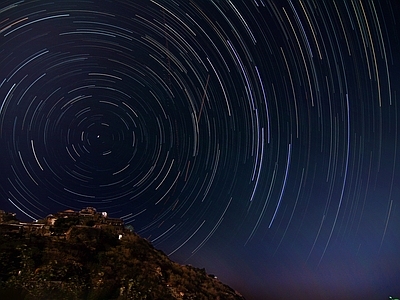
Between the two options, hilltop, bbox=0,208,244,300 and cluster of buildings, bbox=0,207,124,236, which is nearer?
hilltop, bbox=0,208,244,300

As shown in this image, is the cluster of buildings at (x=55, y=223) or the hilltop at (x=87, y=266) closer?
the hilltop at (x=87, y=266)

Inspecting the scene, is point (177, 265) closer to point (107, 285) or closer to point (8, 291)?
point (107, 285)

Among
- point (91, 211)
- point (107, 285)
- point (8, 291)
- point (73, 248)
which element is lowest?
point (8, 291)

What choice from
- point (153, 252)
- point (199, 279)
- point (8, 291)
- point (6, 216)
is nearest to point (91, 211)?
point (6, 216)
